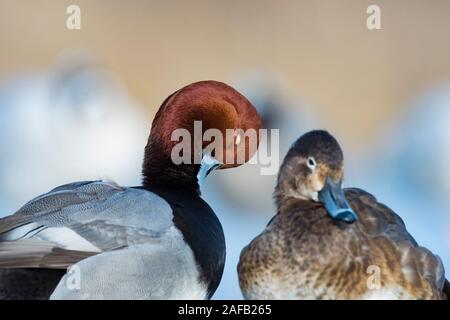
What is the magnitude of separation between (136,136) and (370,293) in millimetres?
1490

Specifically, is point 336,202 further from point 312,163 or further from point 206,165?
point 206,165

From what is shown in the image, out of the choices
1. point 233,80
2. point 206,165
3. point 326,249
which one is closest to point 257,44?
point 233,80

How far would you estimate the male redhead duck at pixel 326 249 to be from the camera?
1940mm

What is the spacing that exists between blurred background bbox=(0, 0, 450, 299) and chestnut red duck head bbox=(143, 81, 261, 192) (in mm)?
449

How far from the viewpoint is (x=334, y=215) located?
6.28ft

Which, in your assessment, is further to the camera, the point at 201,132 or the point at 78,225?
the point at 201,132

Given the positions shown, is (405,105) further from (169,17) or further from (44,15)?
(44,15)

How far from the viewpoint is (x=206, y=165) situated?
243 centimetres

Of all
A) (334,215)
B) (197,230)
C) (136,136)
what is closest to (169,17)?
(136,136)

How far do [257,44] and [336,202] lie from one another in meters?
1.84

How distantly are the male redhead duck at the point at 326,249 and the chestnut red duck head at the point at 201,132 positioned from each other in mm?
329

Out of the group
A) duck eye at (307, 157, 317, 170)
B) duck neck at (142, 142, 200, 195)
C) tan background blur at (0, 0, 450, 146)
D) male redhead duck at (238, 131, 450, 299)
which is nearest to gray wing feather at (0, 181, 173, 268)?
duck neck at (142, 142, 200, 195)

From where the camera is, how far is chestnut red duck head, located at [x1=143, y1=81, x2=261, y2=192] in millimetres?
2393

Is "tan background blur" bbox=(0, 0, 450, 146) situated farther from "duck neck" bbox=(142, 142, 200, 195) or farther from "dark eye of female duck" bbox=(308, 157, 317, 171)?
"dark eye of female duck" bbox=(308, 157, 317, 171)
